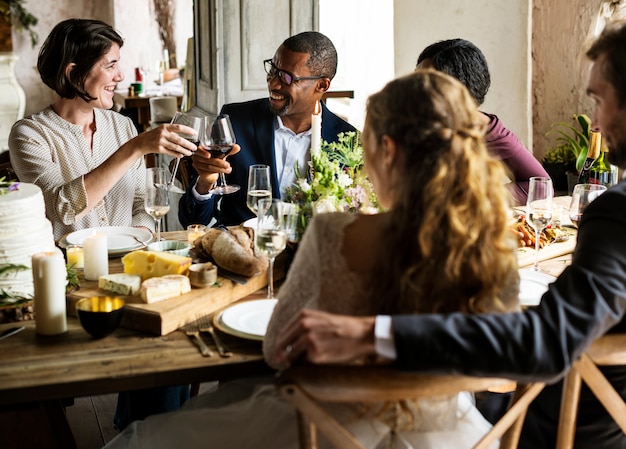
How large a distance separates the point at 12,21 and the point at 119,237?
25.5 ft

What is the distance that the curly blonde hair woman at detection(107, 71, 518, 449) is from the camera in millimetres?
1247

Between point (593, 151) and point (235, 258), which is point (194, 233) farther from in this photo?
point (593, 151)

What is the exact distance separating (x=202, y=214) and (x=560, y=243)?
126 centimetres

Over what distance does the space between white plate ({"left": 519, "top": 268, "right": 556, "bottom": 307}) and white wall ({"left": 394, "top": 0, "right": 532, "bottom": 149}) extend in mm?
2357

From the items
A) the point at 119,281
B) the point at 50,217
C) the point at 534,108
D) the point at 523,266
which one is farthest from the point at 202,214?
the point at 534,108

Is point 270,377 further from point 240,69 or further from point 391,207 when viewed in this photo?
point 240,69

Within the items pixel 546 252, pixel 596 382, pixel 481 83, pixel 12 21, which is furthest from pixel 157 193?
pixel 12 21

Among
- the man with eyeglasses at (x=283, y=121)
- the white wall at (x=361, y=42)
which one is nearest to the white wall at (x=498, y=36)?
the man with eyeglasses at (x=283, y=121)

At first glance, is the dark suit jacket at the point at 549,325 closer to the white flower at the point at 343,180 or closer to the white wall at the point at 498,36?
the white flower at the point at 343,180

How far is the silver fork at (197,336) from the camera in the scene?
4.91 feet

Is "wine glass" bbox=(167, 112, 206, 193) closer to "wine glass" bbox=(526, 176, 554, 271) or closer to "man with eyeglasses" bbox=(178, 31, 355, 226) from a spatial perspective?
"man with eyeglasses" bbox=(178, 31, 355, 226)

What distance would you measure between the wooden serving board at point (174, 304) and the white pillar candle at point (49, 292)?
0.13 meters

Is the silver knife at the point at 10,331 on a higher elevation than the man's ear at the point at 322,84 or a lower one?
lower

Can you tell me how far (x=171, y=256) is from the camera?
6.07 ft
